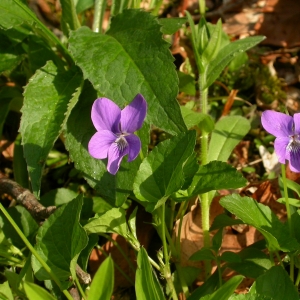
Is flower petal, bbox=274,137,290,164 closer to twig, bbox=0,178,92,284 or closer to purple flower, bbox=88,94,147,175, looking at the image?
purple flower, bbox=88,94,147,175

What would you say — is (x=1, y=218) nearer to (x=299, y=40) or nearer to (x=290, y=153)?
(x=290, y=153)

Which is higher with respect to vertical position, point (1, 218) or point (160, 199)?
point (160, 199)

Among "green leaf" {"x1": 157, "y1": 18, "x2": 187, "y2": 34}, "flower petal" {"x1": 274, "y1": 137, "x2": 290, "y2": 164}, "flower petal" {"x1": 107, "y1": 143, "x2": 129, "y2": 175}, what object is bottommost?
"flower petal" {"x1": 274, "y1": 137, "x2": 290, "y2": 164}

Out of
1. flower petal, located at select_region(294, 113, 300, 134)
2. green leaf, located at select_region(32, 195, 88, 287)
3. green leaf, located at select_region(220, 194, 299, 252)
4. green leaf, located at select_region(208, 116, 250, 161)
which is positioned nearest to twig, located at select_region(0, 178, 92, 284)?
green leaf, located at select_region(32, 195, 88, 287)

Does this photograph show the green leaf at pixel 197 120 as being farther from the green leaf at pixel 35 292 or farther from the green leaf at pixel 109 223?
the green leaf at pixel 35 292

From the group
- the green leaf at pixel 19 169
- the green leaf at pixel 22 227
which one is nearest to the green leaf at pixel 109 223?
the green leaf at pixel 22 227

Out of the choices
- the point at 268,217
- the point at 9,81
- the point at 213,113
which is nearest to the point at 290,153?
the point at 268,217
